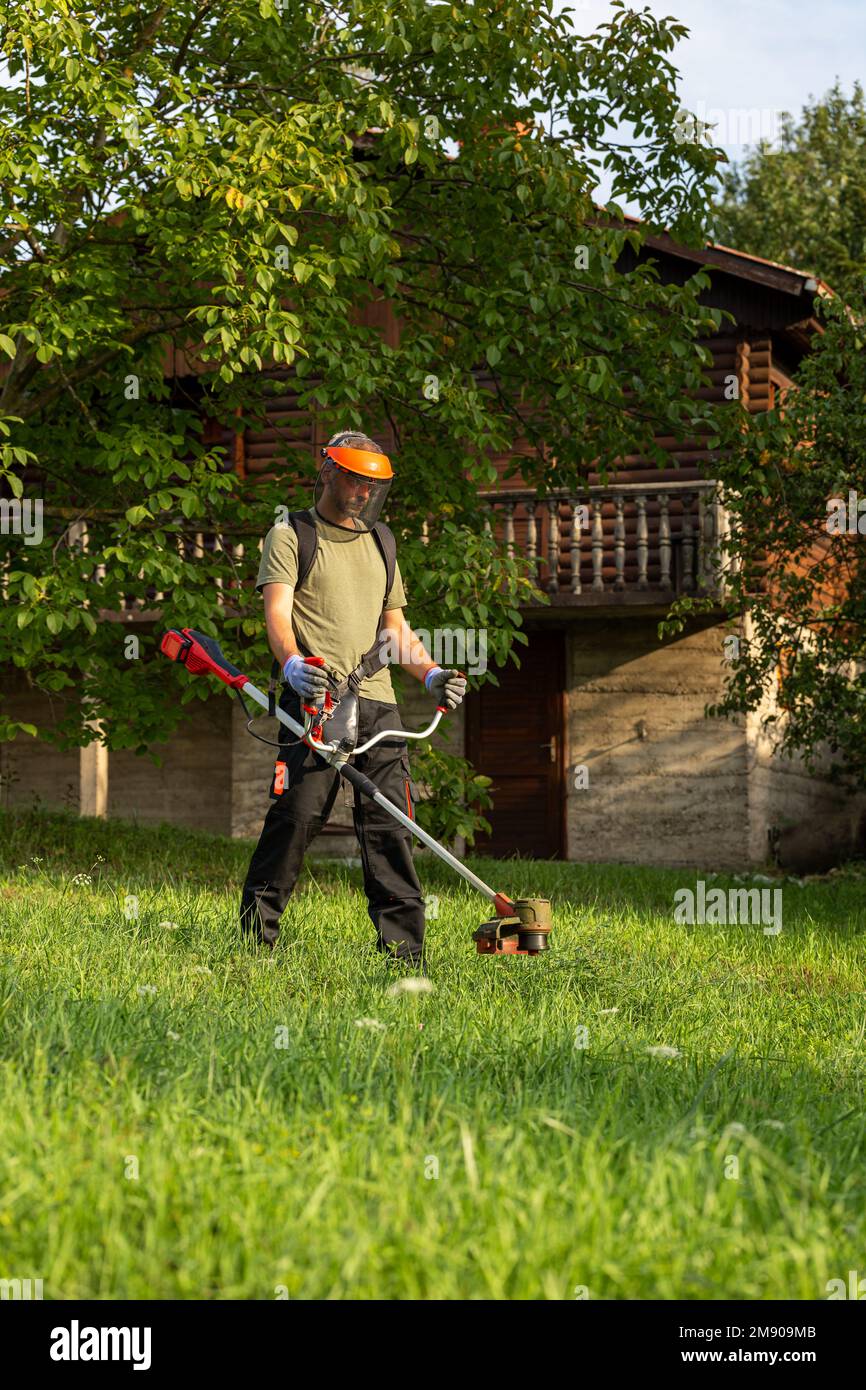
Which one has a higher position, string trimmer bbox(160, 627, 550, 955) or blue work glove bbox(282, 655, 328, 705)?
blue work glove bbox(282, 655, 328, 705)

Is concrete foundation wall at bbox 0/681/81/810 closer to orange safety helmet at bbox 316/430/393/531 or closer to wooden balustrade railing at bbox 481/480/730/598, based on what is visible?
wooden balustrade railing at bbox 481/480/730/598

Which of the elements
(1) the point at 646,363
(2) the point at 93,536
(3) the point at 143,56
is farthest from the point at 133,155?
(1) the point at 646,363

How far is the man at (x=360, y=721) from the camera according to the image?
598cm

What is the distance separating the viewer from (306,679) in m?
5.48

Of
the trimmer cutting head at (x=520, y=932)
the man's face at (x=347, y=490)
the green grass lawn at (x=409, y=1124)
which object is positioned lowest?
the green grass lawn at (x=409, y=1124)

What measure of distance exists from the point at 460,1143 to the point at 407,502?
25.3 ft

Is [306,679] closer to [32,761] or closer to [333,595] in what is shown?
[333,595]

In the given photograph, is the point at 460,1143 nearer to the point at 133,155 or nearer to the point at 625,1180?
the point at 625,1180

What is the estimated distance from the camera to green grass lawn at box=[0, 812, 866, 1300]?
254 centimetres

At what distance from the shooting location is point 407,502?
10477 mm

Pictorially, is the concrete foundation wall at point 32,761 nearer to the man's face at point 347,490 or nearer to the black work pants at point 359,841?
the black work pants at point 359,841

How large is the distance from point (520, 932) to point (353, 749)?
107 centimetres

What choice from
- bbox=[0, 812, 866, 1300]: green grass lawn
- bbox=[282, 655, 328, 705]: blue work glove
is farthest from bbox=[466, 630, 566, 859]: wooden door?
bbox=[282, 655, 328, 705]: blue work glove

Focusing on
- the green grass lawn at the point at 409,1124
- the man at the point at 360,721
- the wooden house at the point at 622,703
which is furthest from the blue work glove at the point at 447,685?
the wooden house at the point at 622,703
